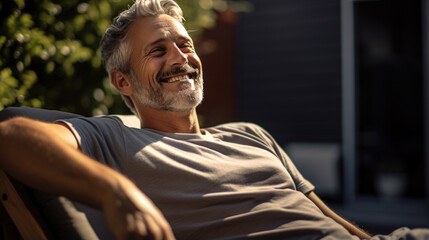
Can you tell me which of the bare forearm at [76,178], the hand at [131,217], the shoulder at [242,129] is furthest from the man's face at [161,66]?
the hand at [131,217]

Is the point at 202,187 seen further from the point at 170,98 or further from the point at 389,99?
the point at 389,99

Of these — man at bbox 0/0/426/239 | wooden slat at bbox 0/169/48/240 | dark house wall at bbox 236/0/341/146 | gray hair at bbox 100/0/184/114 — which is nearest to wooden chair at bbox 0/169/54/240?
wooden slat at bbox 0/169/48/240

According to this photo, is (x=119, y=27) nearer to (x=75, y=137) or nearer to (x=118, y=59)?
(x=118, y=59)

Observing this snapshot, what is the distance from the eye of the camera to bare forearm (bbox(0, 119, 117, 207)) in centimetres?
83

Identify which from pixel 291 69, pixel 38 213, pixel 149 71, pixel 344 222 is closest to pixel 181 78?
pixel 149 71

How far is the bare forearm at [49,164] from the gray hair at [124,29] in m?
0.71

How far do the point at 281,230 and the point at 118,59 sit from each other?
3.10 ft

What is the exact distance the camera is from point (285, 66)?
5.57 metres

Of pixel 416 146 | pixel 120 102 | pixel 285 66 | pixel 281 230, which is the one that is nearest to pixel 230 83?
pixel 285 66

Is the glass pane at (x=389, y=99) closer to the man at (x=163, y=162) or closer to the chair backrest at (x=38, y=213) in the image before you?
the man at (x=163, y=162)

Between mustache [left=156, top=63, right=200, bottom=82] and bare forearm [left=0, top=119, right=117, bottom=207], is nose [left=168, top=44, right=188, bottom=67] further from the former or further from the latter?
bare forearm [left=0, top=119, right=117, bottom=207]

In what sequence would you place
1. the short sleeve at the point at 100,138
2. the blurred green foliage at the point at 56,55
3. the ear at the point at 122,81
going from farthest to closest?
the blurred green foliage at the point at 56,55 < the ear at the point at 122,81 < the short sleeve at the point at 100,138

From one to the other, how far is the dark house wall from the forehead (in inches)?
161

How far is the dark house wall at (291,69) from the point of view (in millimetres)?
5254
